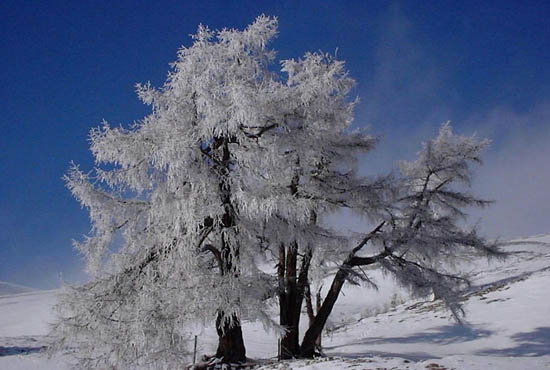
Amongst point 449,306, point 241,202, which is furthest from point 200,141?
point 449,306

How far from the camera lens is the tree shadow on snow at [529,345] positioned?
12566mm

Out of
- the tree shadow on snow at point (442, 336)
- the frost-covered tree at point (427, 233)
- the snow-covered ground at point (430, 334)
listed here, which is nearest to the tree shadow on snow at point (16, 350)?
the snow-covered ground at point (430, 334)

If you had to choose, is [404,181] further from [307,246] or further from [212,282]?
[212,282]

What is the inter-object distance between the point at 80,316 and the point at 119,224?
2.14 meters

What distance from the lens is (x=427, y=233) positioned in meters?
11.6

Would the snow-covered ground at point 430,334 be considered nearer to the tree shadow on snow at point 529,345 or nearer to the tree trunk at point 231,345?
the tree shadow on snow at point 529,345

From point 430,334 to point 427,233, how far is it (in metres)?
7.66

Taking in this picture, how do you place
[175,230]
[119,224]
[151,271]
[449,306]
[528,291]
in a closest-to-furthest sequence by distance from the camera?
[175,230], [151,271], [119,224], [449,306], [528,291]

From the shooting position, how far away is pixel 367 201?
454 inches

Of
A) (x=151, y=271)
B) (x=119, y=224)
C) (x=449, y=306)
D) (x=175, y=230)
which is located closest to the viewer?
(x=175, y=230)

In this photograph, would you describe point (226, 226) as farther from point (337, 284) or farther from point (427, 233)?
point (427, 233)

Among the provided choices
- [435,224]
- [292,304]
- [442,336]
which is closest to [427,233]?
[435,224]

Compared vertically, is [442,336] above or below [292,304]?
below

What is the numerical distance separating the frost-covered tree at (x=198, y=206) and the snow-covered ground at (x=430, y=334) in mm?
1874
